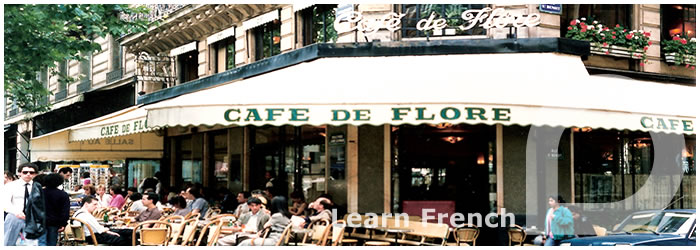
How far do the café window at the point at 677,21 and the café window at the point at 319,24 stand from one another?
6.51m

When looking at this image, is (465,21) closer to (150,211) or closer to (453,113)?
(453,113)

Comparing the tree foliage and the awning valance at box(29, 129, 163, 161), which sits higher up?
the tree foliage

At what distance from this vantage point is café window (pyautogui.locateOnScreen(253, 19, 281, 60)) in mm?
18797

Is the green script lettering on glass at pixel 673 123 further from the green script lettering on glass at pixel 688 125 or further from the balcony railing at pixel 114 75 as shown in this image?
the balcony railing at pixel 114 75

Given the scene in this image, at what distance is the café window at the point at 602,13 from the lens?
15.8 meters

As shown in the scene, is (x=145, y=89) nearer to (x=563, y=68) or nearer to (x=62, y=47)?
A: (x=62, y=47)

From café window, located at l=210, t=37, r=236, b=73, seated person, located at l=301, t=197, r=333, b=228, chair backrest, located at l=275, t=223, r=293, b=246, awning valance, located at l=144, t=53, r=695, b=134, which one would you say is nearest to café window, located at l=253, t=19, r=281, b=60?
café window, located at l=210, t=37, r=236, b=73

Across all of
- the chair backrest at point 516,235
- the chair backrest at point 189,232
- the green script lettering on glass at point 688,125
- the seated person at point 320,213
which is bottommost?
the chair backrest at point 516,235

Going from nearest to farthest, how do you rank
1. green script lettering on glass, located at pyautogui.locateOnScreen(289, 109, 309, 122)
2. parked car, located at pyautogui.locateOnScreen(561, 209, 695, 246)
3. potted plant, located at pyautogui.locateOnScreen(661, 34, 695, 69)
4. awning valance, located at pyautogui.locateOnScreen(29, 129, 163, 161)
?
parked car, located at pyautogui.locateOnScreen(561, 209, 695, 246) < green script lettering on glass, located at pyautogui.locateOnScreen(289, 109, 309, 122) < potted plant, located at pyautogui.locateOnScreen(661, 34, 695, 69) < awning valance, located at pyautogui.locateOnScreen(29, 129, 163, 161)

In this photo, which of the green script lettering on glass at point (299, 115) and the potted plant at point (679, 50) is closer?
the green script lettering on glass at point (299, 115)

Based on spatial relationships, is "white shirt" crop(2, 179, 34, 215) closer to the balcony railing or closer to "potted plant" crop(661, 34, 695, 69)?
"potted plant" crop(661, 34, 695, 69)

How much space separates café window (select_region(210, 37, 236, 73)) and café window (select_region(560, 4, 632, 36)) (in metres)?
8.48

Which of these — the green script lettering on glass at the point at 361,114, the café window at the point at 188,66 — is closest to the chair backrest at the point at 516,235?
the green script lettering on glass at the point at 361,114
